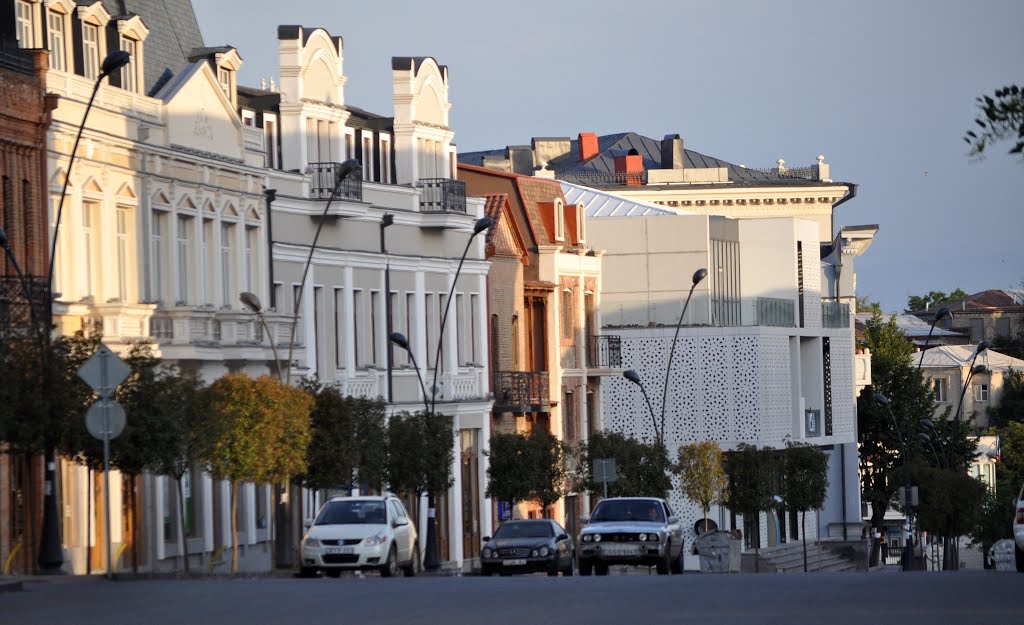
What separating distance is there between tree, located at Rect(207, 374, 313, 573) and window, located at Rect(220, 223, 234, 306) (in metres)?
8.14

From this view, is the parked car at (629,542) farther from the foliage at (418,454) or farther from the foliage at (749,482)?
the foliage at (749,482)

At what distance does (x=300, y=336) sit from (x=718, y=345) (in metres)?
36.1

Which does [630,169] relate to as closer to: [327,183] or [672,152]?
[672,152]

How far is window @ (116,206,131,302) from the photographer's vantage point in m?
41.8

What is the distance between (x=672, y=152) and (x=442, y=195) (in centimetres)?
5693

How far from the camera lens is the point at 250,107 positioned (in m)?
52.4

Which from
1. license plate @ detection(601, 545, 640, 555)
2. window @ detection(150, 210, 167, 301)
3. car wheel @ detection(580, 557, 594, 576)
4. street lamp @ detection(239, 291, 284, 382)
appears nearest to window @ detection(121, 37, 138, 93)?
window @ detection(150, 210, 167, 301)

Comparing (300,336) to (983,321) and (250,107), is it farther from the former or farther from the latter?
(983,321)

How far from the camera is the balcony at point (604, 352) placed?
73688mm

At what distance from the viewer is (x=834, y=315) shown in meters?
94.8

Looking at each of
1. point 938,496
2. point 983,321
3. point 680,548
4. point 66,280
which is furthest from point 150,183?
point 983,321

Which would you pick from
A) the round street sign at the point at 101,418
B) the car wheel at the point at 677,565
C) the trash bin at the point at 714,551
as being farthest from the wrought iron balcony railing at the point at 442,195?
the round street sign at the point at 101,418

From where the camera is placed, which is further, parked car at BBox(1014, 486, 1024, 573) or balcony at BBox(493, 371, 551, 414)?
balcony at BBox(493, 371, 551, 414)

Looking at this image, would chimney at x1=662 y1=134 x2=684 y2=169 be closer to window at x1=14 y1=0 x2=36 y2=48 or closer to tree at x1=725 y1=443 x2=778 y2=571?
tree at x1=725 y1=443 x2=778 y2=571
